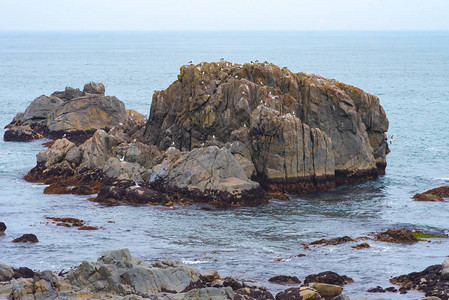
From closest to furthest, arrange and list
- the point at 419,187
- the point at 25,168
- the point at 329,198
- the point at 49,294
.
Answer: the point at 49,294, the point at 329,198, the point at 419,187, the point at 25,168

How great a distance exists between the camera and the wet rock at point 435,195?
59.9 meters

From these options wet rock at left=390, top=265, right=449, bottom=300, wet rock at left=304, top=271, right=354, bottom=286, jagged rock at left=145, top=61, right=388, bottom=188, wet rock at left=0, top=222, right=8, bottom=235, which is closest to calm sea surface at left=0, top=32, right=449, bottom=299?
wet rock at left=0, top=222, right=8, bottom=235

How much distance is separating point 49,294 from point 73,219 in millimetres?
20610

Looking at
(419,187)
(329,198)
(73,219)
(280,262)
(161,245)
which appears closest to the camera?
(280,262)

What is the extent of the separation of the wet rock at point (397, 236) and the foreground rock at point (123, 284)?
49.6ft

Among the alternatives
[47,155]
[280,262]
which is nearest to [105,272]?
[280,262]

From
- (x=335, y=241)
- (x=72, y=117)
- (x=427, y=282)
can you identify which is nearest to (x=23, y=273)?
(x=335, y=241)

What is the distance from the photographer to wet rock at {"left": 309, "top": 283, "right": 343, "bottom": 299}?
36.0m

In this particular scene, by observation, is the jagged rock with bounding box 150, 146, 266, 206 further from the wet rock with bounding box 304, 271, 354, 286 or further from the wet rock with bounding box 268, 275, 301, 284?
the wet rock with bounding box 304, 271, 354, 286

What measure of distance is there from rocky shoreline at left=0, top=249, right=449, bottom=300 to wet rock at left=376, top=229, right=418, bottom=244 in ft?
28.2

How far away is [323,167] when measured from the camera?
63375 mm

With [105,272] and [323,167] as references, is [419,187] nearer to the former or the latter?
[323,167]

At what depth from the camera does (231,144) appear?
63.2 m

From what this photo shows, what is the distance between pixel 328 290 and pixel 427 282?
19.8 feet
